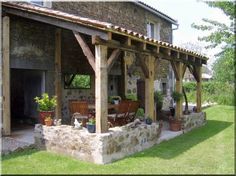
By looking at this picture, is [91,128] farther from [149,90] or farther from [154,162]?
[149,90]

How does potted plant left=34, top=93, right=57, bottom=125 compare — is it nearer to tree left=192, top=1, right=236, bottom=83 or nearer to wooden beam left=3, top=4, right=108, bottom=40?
wooden beam left=3, top=4, right=108, bottom=40

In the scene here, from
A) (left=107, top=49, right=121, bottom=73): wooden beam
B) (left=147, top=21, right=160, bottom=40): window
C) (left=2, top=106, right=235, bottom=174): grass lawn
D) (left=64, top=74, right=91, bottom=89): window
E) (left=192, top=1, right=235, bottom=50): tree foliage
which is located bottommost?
(left=2, top=106, right=235, bottom=174): grass lawn

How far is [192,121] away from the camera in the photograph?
12.0 metres

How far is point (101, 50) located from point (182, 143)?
4026 mm

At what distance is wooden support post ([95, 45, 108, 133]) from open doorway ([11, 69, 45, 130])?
3830 millimetres

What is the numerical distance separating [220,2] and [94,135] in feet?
28.5

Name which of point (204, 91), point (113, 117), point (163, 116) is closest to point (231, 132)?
point (163, 116)

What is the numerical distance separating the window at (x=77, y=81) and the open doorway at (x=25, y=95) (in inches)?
Answer: 43.3

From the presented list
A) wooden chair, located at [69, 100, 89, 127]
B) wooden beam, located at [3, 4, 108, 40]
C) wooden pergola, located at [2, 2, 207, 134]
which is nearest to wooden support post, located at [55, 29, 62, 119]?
wooden pergola, located at [2, 2, 207, 134]

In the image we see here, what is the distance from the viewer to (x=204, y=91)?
87.5 ft

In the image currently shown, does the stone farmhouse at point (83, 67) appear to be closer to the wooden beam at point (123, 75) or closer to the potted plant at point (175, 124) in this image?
the wooden beam at point (123, 75)

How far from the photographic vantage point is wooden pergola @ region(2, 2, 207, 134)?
22.3 feet

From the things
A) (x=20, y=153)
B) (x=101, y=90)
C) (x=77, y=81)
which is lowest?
(x=20, y=153)

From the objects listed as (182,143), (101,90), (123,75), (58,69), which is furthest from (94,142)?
(123,75)
